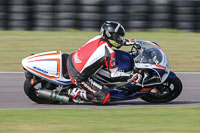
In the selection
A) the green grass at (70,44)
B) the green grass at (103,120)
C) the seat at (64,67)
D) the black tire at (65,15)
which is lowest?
the green grass at (70,44)

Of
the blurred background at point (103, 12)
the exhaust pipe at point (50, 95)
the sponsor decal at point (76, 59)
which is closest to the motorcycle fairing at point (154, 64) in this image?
the sponsor decal at point (76, 59)

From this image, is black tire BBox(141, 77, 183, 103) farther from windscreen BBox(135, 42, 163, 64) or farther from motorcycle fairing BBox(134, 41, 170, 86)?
windscreen BBox(135, 42, 163, 64)

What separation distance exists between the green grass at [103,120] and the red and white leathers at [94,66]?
49 cm

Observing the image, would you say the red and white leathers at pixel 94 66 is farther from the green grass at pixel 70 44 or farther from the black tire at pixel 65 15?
the black tire at pixel 65 15

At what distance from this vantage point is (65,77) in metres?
6.92

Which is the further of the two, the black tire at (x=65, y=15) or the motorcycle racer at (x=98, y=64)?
the black tire at (x=65, y=15)

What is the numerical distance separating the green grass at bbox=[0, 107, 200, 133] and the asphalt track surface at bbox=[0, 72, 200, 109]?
56 centimetres

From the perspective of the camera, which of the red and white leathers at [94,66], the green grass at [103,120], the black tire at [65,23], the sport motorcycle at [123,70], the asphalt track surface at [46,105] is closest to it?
the green grass at [103,120]

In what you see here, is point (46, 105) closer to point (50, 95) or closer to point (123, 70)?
point (50, 95)

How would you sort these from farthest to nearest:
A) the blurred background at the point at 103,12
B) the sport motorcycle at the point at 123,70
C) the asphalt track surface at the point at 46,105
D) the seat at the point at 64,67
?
1. the blurred background at the point at 103,12
2. the asphalt track surface at the point at 46,105
3. the seat at the point at 64,67
4. the sport motorcycle at the point at 123,70

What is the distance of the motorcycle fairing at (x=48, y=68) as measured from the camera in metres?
6.87

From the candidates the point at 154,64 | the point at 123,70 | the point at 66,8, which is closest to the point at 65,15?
the point at 66,8

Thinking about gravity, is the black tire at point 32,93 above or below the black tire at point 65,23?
above

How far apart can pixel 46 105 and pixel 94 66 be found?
1.05 m
